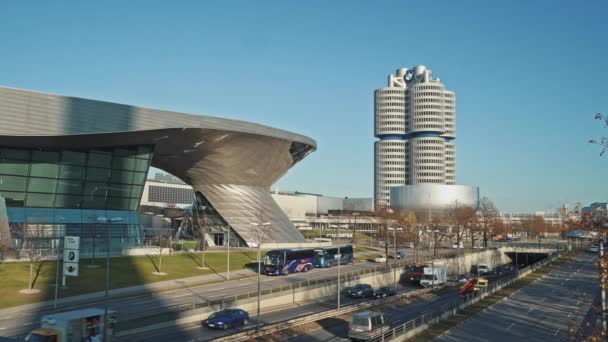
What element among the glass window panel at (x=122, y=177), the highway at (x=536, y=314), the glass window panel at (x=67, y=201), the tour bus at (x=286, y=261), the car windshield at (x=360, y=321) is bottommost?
the highway at (x=536, y=314)

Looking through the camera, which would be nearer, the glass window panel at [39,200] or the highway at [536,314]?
the highway at [536,314]

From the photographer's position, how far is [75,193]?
68500 mm

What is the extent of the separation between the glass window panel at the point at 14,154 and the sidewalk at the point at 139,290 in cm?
2638

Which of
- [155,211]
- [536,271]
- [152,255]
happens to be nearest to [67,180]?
[152,255]

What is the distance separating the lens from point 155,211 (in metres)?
178

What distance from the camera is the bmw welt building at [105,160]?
58562 mm

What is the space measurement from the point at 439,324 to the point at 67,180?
50.4 meters

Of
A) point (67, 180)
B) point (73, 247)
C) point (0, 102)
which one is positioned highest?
point (0, 102)

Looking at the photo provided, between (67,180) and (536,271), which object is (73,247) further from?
(536,271)

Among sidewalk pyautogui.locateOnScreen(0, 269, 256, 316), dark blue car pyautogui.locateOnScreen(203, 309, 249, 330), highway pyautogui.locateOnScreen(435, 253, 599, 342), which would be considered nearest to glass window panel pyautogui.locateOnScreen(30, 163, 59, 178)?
sidewalk pyautogui.locateOnScreen(0, 269, 256, 316)

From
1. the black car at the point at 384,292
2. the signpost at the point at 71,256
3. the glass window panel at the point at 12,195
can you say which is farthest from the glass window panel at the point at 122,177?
the black car at the point at 384,292

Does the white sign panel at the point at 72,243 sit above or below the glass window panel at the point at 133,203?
below

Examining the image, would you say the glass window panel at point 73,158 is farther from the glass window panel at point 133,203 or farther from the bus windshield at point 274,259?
the bus windshield at point 274,259

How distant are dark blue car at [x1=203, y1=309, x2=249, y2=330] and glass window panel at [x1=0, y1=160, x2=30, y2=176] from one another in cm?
4155
